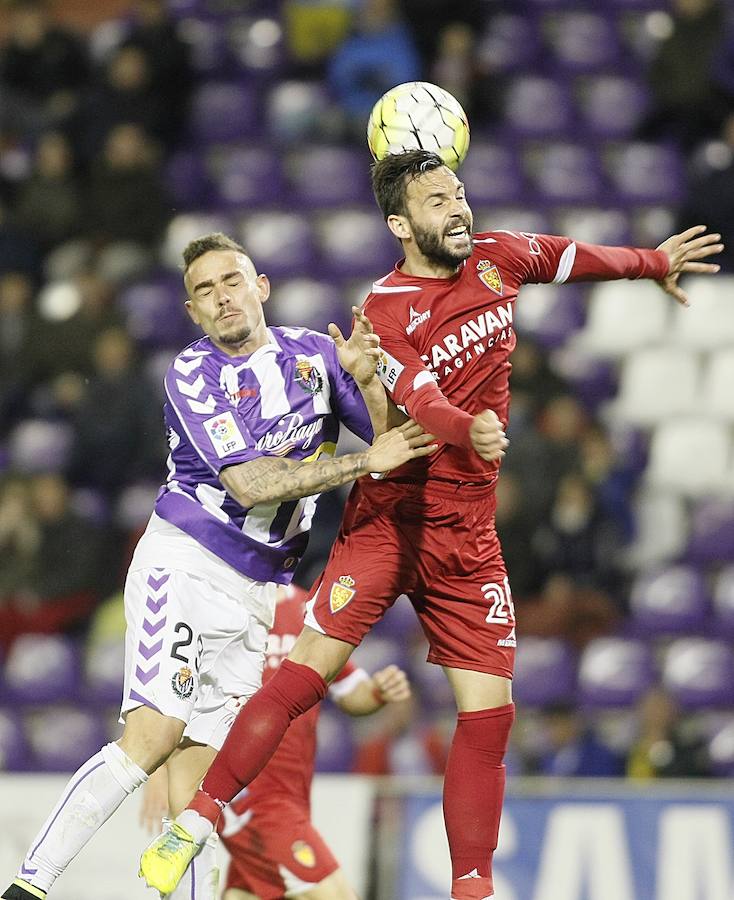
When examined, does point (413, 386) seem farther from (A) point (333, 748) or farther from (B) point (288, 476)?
(A) point (333, 748)

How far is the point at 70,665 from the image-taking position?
9.91 metres

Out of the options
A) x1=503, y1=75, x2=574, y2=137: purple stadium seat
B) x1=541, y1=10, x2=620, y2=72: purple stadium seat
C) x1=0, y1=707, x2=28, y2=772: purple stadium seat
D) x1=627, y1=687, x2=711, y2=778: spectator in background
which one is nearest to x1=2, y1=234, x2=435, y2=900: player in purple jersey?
x1=627, y1=687, x2=711, y2=778: spectator in background

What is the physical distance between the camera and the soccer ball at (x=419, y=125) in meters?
5.73

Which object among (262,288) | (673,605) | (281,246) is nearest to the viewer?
(262,288)

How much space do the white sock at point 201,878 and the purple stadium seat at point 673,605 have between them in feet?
15.5

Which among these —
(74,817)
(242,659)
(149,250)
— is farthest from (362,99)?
(74,817)

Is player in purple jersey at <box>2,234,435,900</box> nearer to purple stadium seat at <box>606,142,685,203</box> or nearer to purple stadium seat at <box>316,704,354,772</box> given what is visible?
purple stadium seat at <box>316,704,354,772</box>

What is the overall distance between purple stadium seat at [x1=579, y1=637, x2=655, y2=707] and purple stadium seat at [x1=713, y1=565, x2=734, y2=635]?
457mm

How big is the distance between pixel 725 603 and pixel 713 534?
1.64 feet

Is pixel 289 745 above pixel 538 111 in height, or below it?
below

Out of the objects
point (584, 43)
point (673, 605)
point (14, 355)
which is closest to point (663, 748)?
point (673, 605)

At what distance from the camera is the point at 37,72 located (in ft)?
42.5

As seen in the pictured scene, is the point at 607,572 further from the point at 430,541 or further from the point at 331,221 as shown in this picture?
the point at 430,541

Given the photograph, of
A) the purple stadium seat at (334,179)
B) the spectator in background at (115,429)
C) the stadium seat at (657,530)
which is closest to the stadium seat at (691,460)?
the stadium seat at (657,530)
